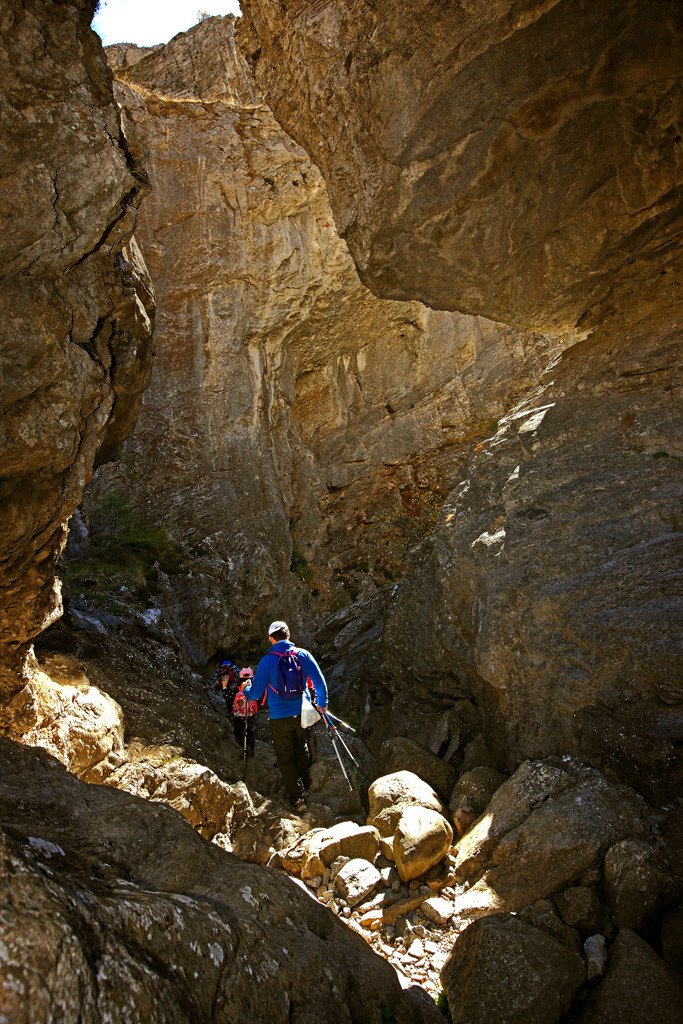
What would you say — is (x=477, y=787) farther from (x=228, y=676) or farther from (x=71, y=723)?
(x=228, y=676)

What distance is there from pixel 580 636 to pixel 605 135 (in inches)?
178

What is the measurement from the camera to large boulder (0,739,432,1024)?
172 cm

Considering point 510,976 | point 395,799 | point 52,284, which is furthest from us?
point 395,799

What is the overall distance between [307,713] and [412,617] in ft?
8.01

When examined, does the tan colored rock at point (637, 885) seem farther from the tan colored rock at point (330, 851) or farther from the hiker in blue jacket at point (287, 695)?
the hiker in blue jacket at point (287, 695)

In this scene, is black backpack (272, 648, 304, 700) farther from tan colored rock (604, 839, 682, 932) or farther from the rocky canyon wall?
tan colored rock (604, 839, 682, 932)

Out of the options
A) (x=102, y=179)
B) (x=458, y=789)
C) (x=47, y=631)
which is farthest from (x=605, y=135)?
(x=47, y=631)

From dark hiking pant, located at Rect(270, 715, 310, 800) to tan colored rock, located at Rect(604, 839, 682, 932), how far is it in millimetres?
3290

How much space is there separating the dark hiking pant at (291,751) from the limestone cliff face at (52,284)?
8.28 feet

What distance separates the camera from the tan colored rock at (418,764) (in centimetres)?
574

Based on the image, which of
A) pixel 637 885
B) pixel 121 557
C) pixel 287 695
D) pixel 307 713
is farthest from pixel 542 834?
pixel 121 557

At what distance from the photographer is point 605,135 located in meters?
5.30

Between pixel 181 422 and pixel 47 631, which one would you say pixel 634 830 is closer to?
pixel 47 631

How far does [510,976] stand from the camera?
10.0ft
